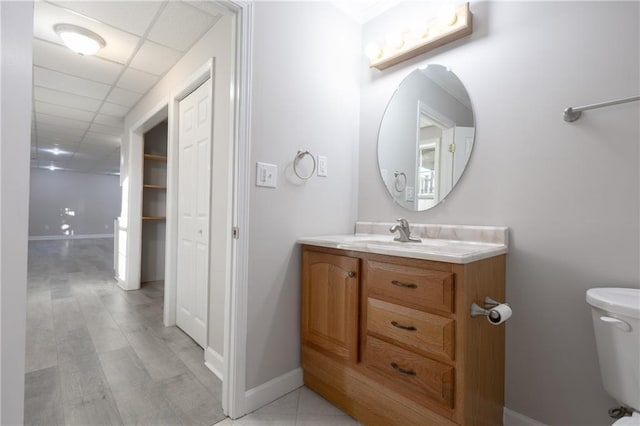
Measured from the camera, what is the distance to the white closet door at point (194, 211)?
2.17 metres

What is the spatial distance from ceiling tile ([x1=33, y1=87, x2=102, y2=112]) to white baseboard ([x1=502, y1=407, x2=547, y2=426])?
4748mm

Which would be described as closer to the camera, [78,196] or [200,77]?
[200,77]

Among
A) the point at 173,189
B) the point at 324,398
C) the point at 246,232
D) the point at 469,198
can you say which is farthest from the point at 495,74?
the point at 173,189

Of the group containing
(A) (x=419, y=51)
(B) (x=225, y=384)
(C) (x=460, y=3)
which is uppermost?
(C) (x=460, y=3)

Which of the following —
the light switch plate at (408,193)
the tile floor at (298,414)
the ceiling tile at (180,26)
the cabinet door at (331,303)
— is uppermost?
the ceiling tile at (180,26)

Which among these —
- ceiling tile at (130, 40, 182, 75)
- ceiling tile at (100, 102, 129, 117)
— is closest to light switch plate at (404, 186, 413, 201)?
ceiling tile at (130, 40, 182, 75)

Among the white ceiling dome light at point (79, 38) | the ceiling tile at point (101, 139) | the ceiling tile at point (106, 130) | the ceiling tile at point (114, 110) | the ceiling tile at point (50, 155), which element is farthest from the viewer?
the ceiling tile at point (50, 155)

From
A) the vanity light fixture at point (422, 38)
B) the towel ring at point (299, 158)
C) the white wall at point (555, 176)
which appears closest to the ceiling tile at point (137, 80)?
the towel ring at point (299, 158)

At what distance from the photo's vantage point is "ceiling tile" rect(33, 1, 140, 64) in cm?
197

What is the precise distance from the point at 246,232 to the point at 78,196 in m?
11.8

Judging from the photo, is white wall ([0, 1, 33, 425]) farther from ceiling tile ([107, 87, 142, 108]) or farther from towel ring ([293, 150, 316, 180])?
ceiling tile ([107, 87, 142, 108])

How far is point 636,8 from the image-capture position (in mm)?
1132

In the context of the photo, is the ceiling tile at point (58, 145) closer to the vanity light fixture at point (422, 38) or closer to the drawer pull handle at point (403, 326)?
the vanity light fixture at point (422, 38)

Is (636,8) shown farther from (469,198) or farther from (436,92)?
(469,198)
